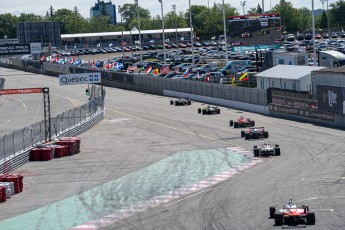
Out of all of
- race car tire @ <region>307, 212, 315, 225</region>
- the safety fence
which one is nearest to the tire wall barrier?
the safety fence

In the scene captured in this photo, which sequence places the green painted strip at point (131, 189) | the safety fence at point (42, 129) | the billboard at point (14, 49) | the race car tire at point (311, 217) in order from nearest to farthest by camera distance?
the race car tire at point (311, 217) → the green painted strip at point (131, 189) → the safety fence at point (42, 129) → the billboard at point (14, 49)

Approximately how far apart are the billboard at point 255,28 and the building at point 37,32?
6050 cm

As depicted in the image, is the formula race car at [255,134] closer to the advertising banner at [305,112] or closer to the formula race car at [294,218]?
the advertising banner at [305,112]

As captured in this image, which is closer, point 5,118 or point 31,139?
point 31,139

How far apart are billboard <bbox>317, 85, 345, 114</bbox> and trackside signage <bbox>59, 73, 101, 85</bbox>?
67.0ft

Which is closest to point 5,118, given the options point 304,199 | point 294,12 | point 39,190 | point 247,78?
point 247,78

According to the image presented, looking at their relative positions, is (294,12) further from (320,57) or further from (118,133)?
(118,133)

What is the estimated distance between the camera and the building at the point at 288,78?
5847 cm

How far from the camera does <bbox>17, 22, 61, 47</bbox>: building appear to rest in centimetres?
13662

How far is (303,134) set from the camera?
4753 centimetres

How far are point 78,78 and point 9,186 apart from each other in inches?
1159

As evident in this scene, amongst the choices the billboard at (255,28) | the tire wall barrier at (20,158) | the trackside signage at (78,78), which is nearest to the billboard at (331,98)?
the tire wall barrier at (20,158)

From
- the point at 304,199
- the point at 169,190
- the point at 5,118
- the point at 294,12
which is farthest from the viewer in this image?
the point at 294,12

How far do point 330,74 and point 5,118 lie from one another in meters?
31.9
